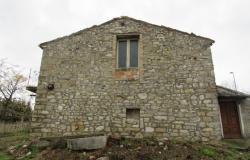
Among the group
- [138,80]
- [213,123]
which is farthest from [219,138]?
[138,80]

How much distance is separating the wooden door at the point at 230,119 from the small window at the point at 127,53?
441 cm

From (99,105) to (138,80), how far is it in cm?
182

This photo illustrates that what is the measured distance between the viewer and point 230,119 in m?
10.1

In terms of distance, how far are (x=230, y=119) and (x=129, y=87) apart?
4.70 metres

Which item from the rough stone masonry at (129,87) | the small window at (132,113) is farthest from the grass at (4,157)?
the small window at (132,113)

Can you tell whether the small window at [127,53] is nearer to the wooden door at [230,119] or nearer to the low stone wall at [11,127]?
the wooden door at [230,119]

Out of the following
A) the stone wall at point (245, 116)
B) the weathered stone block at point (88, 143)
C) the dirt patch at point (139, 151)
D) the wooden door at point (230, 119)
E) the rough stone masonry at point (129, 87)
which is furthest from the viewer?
the wooden door at point (230, 119)

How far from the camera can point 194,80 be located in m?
9.12

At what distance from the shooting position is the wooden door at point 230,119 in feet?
32.4

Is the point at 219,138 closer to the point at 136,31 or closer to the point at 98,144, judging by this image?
the point at 98,144

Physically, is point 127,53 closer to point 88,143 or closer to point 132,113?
point 132,113

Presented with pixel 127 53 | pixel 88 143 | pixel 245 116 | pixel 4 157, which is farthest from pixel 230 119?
pixel 4 157

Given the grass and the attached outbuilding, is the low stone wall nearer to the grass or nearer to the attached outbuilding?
the grass

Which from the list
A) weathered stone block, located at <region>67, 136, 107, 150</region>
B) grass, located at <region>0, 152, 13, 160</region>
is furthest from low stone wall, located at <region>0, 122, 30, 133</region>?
weathered stone block, located at <region>67, 136, 107, 150</region>
